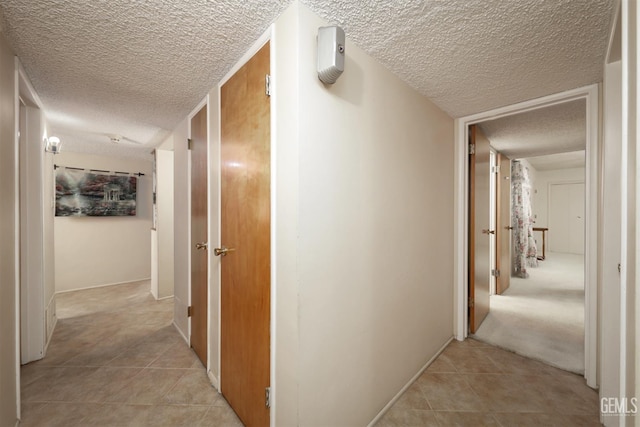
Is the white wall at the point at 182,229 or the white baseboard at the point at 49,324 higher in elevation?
the white wall at the point at 182,229

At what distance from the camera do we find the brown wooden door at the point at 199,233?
196 cm

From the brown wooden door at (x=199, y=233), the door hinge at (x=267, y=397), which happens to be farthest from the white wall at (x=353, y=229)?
the brown wooden door at (x=199, y=233)

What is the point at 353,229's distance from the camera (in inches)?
51.9

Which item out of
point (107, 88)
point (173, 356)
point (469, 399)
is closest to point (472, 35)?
point (469, 399)

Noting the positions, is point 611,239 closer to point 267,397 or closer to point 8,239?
point 267,397

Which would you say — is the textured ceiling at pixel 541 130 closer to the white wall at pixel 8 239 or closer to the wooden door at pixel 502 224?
the wooden door at pixel 502 224

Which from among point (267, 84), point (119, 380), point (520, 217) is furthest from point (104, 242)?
point (520, 217)

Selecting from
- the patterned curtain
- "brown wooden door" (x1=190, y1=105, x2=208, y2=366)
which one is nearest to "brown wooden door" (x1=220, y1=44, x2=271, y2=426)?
"brown wooden door" (x1=190, y1=105, x2=208, y2=366)

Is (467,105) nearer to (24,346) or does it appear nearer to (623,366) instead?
(623,366)

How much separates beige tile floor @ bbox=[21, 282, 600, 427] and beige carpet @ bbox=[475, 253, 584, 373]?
21 cm

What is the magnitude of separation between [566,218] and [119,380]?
377 inches

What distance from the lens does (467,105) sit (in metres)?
2.09

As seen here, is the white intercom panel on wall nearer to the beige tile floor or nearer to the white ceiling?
the white ceiling

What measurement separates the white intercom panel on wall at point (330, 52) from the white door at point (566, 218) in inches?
333
